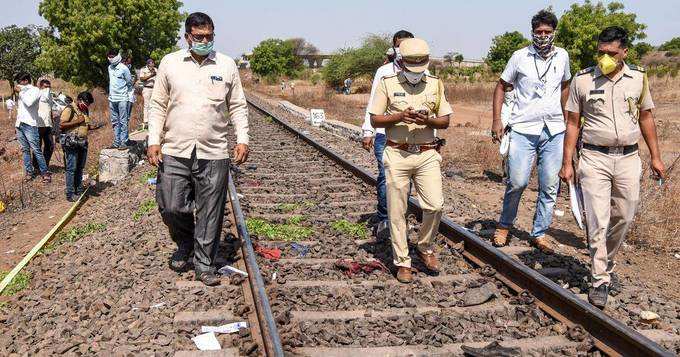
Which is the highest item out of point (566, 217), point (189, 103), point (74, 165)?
point (189, 103)

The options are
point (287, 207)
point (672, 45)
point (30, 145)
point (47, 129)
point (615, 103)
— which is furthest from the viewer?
point (672, 45)

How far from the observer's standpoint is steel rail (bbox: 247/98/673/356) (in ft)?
11.8

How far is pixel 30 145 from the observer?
35.9 feet

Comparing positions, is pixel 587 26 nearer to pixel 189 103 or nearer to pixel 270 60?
pixel 189 103

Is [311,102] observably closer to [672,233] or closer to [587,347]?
[672,233]

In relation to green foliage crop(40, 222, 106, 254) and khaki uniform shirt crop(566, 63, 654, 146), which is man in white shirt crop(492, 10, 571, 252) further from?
green foliage crop(40, 222, 106, 254)

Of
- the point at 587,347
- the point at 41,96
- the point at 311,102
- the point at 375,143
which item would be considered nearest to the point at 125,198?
the point at 41,96

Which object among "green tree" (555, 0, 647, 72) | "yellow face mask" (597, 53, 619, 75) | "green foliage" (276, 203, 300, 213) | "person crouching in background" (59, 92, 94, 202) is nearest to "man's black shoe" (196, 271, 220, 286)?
"green foliage" (276, 203, 300, 213)

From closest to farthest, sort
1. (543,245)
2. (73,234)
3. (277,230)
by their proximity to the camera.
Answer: (543,245), (277,230), (73,234)

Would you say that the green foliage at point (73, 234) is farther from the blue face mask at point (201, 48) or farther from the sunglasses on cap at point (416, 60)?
the sunglasses on cap at point (416, 60)

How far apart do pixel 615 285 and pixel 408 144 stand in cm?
211

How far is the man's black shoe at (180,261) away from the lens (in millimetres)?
5098

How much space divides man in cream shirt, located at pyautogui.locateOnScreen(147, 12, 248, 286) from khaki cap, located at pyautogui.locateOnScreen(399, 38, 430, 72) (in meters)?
1.44

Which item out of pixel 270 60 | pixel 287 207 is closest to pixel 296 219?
pixel 287 207
